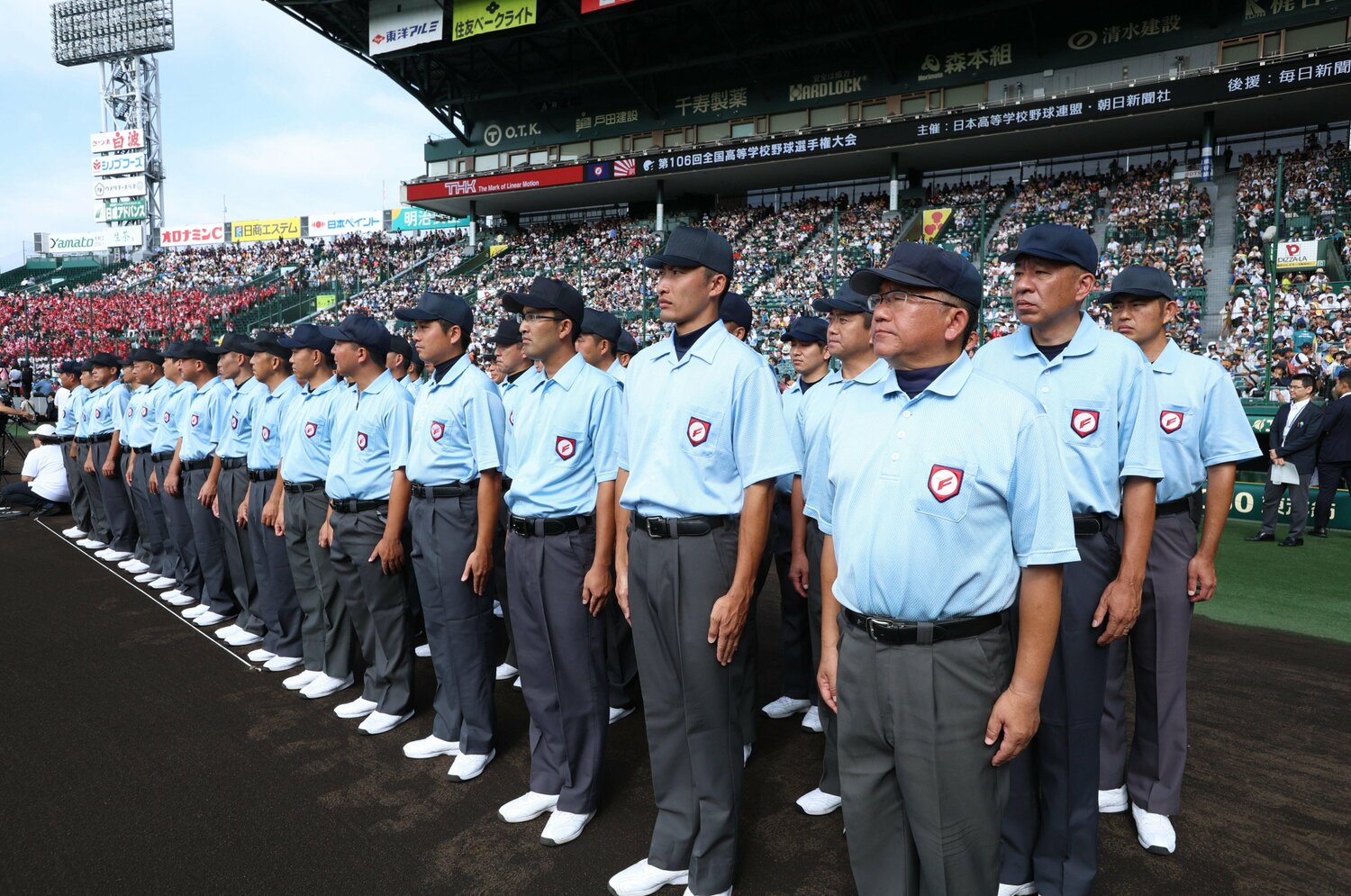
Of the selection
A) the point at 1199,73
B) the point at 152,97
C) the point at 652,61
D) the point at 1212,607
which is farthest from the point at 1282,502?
the point at 152,97

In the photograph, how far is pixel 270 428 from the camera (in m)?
5.29

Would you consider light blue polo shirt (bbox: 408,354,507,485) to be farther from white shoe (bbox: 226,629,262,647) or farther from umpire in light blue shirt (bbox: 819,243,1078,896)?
white shoe (bbox: 226,629,262,647)

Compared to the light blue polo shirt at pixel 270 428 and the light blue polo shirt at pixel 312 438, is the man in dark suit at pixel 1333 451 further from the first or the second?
the light blue polo shirt at pixel 270 428

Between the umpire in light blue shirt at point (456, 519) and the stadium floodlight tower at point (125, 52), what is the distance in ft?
180

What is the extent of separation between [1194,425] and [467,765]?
11.5 ft

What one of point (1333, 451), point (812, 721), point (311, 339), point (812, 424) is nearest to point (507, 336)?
point (311, 339)

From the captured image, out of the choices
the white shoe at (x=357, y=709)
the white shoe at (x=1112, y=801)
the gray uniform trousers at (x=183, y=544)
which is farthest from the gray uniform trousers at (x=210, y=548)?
the white shoe at (x=1112, y=801)

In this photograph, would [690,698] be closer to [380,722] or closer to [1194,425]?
[380,722]

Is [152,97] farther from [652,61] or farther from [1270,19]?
[1270,19]

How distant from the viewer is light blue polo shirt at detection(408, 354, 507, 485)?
146 inches

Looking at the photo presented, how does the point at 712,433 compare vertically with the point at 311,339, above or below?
below

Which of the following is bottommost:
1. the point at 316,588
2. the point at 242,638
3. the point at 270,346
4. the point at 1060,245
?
the point at 242,638

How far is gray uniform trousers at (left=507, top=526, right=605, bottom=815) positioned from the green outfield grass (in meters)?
5.13

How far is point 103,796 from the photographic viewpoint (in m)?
3.49
